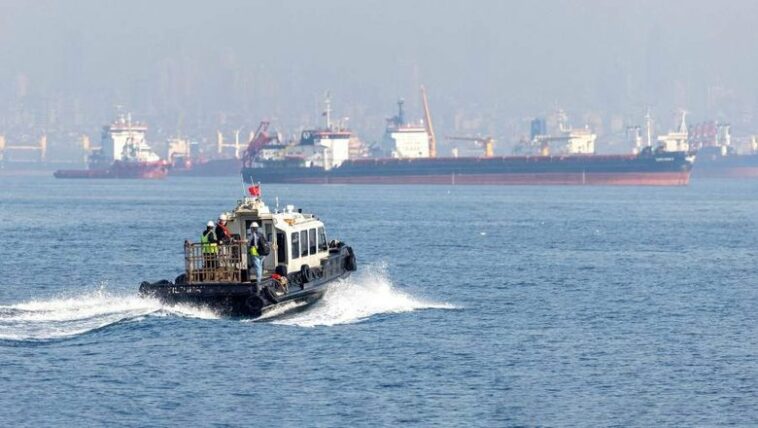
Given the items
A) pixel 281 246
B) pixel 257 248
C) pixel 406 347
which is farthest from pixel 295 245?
pixel 406 347

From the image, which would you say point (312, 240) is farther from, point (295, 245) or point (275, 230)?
point (275, 230)

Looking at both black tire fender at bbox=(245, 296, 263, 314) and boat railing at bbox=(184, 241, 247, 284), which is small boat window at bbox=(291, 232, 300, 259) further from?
black tire fender at bbox=(245, 296, 263, 314)

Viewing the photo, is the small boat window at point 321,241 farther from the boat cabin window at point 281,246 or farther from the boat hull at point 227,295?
the boat hull at point 227,295

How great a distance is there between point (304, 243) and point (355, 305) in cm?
246

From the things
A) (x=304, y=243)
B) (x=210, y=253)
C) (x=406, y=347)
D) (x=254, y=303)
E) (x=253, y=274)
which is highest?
(x=210, y=253)

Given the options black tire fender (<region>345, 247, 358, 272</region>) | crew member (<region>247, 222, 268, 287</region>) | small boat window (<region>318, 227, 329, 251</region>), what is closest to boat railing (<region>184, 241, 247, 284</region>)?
crew member (<region>247, 222, 268, 287</region>)

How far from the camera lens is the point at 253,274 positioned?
1465 inches

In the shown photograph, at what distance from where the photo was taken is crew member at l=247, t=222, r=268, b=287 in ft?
120

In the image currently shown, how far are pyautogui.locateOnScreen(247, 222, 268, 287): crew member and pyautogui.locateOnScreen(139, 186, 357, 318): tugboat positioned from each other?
17cm

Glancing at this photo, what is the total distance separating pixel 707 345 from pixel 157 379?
13.7 meters

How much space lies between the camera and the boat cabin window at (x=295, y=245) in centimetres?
3931

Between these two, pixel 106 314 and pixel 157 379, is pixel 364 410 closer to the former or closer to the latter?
pixel 157 379

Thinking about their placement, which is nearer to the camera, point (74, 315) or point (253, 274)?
point (253, 274)

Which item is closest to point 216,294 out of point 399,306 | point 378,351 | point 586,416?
point 378,351
